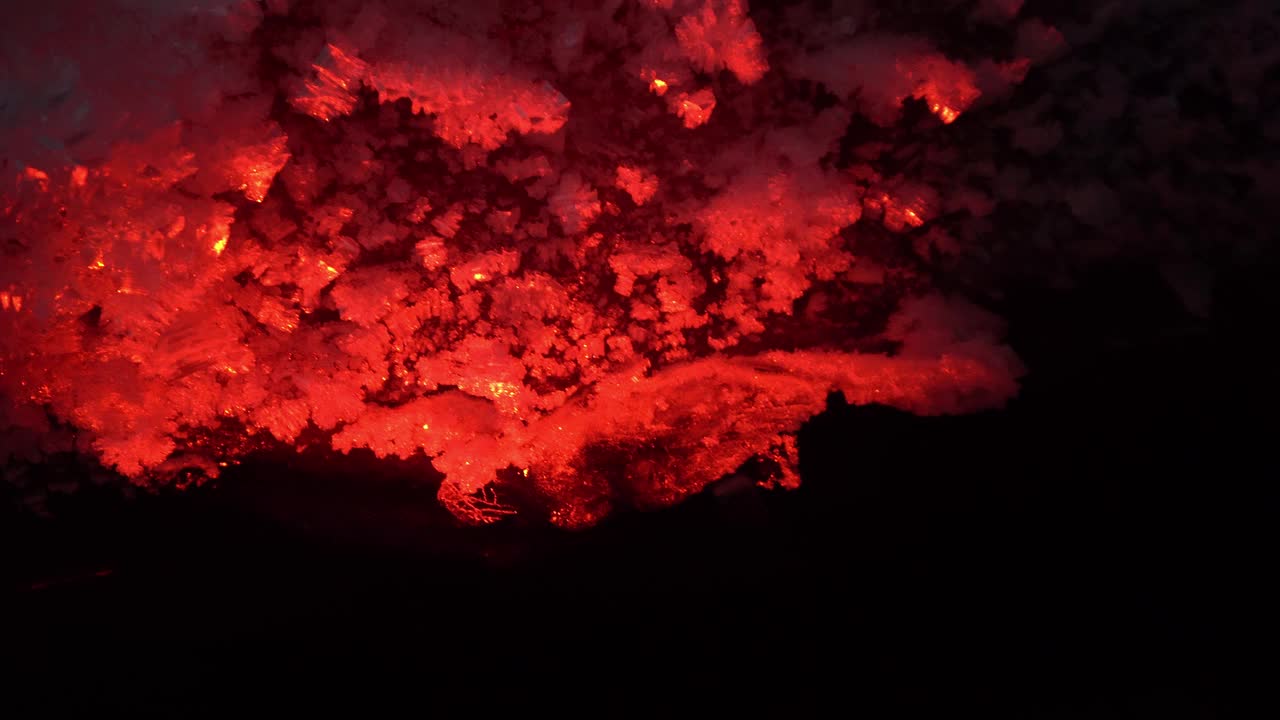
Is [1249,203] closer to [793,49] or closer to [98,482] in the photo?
[793,49]

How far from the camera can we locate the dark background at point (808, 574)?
1.47 meters

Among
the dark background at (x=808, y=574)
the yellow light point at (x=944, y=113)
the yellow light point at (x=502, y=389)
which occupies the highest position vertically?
the yellow light point at (x=944, y=113)

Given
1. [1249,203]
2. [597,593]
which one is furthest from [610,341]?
[1249,203]

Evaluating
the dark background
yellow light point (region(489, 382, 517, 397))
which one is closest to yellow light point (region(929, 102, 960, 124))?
the dark background

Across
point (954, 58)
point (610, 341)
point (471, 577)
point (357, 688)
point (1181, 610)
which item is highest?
point (954, 58)

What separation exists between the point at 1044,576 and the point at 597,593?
1.01 meters

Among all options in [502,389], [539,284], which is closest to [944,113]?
[539,284]

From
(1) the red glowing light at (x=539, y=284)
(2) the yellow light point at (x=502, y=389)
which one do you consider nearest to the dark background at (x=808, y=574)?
(1) the red glowing light at (x=539, y=284)

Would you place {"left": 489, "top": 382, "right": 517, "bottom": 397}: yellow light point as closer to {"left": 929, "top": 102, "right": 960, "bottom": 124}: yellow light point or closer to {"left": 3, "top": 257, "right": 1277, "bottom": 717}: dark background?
{"left": 3, "top": 257, "right": 1277, "bottom": 717}: dark background

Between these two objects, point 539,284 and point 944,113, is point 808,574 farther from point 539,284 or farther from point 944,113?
point 944,113

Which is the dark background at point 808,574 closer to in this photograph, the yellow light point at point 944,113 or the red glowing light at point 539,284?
the red glowing light at point 539,284

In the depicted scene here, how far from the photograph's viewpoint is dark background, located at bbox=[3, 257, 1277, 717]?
1.47 metres

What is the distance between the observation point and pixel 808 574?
1542mm

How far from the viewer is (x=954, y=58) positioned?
1591 millimetres
